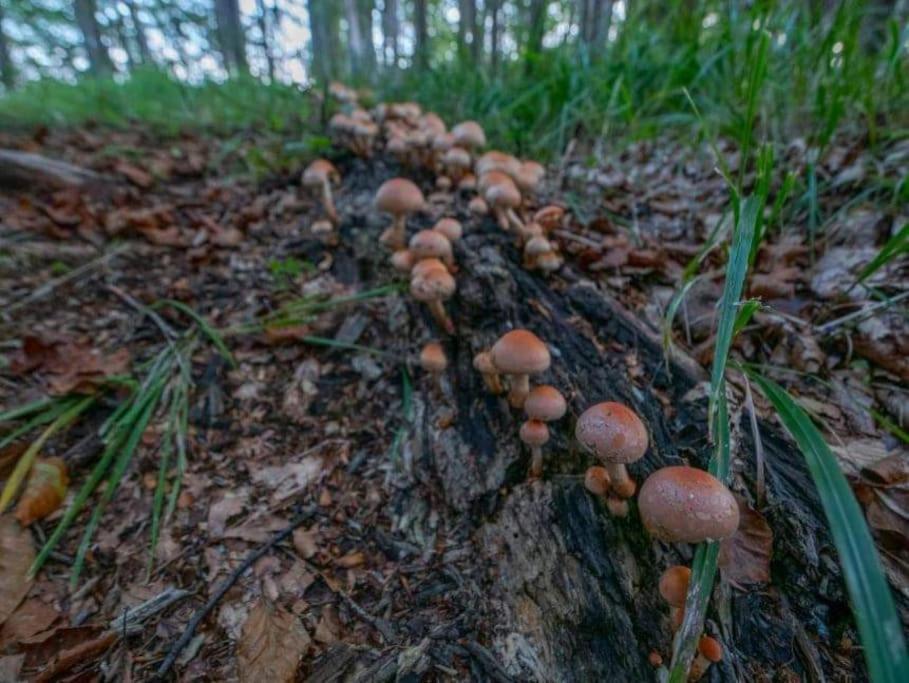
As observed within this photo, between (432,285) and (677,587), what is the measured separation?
1545 millimetres

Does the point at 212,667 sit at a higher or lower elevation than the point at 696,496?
lower

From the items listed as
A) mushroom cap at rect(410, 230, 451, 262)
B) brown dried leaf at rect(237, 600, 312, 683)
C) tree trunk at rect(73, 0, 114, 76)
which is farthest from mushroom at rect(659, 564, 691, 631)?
tree trunk at rect(73, 0, 114, 76)

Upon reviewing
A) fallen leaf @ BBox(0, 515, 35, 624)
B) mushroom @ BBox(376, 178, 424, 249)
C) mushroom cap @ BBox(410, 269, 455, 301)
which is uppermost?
mushroom @ BBox(376, 178, 424, 249)

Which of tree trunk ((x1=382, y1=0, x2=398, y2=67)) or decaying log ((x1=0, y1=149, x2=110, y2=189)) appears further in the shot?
tree trunk ((x1=382, y1=0, x2=398, y2=67))

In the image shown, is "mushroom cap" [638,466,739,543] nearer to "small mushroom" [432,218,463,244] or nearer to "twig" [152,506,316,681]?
"twig" [152,506,316,681]

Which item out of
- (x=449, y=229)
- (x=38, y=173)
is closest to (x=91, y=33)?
(x=38, y=173)

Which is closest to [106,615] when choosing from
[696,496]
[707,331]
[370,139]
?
[696,496]

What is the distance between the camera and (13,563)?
1.68 m

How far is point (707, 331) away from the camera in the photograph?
6.82 feet

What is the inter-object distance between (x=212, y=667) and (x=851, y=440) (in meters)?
2.36

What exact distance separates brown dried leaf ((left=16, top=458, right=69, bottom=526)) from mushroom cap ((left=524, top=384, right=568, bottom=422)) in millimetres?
1991

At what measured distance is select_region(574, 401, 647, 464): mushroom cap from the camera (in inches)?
56.5

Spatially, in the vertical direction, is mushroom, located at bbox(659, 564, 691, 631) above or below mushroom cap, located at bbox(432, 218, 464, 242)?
below

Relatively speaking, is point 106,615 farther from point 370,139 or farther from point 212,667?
point 370,139
